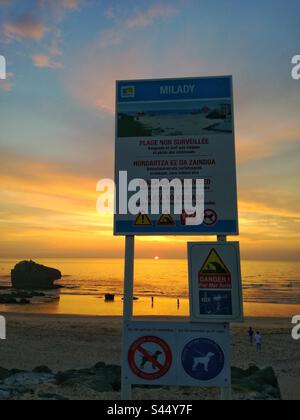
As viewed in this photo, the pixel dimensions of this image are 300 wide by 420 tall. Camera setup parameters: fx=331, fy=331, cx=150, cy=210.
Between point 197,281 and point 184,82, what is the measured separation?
9.84ft

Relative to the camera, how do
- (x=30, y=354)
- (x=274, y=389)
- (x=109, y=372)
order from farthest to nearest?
(x=30, y=354)
(x=109, y=372)
(x=274, y=389)

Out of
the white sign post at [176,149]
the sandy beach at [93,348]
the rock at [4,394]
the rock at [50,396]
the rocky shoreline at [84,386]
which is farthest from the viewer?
the sandy beach at [93,348]

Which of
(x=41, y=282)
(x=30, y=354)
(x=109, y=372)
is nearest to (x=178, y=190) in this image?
(x=109, y=372)

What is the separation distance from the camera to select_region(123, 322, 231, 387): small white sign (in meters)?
4.67

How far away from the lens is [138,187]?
16.2 ft

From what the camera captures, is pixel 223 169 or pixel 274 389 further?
pixel 274 389

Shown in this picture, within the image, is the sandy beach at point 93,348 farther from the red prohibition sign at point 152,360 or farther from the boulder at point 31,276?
the boulder at point 31,276

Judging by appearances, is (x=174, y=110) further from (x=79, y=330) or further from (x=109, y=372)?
(x=79, y=330)

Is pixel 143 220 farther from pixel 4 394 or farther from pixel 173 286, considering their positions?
pixel 173 286

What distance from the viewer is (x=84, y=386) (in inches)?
364

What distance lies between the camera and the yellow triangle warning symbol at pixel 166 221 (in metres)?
4.85

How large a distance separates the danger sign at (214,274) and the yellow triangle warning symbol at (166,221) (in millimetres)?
709

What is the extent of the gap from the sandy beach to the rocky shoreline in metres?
0.15

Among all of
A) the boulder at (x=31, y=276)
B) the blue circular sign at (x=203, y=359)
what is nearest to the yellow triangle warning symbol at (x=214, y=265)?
the blue circular sign at (x=203, y=359)
